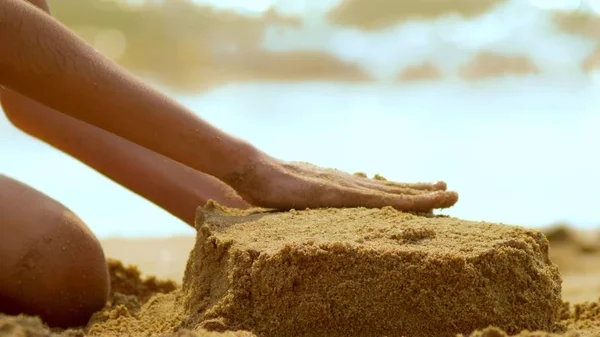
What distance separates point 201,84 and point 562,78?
3.94 m

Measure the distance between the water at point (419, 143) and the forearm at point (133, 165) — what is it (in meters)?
2.11

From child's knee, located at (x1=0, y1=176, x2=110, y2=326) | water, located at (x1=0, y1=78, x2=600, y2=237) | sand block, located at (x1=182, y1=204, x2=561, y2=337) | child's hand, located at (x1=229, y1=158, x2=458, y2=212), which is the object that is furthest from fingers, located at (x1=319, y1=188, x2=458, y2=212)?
water, located at (x1=0, y1=78, x2=600, y2=237)

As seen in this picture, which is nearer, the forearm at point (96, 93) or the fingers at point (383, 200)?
the forearm at point (96, 93)

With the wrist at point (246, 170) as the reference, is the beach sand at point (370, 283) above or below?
below

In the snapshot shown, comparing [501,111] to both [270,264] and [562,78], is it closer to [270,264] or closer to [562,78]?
[562,78]

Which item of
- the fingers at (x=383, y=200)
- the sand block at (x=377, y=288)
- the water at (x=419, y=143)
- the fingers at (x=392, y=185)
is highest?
the water at (x=419, y=143)

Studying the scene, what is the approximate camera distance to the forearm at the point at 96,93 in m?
1.40

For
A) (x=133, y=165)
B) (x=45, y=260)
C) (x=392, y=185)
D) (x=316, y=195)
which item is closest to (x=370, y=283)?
(x=316, y=195)

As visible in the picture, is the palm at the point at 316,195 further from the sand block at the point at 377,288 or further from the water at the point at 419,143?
the water at the point at 419,143

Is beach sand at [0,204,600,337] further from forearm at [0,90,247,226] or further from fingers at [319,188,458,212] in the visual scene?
forearm at [0,90,247,226]

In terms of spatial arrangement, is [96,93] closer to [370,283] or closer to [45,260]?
[45,260]

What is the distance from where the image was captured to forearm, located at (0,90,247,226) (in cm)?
186

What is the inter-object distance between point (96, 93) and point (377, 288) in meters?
0.70

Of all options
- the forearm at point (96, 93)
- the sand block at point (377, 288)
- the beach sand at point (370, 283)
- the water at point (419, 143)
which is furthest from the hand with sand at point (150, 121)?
the water at point (419, 143)
